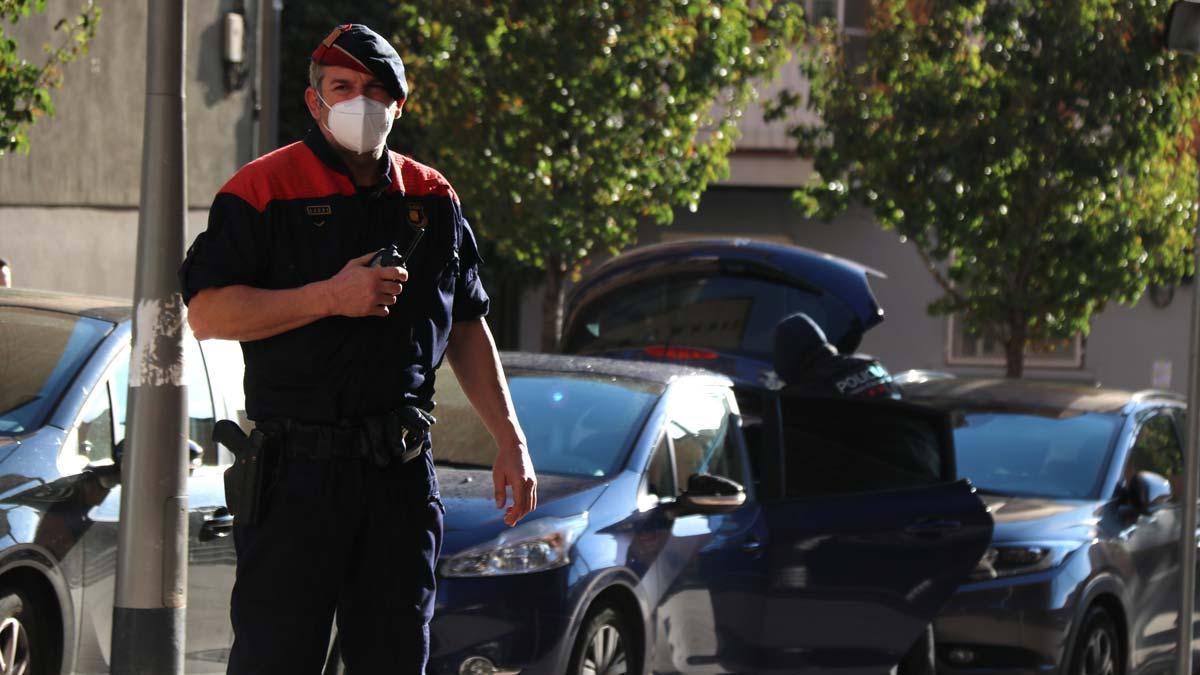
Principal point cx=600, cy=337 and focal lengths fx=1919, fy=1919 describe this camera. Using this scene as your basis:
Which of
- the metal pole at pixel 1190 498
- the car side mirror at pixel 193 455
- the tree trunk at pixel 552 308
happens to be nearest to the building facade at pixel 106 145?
the tree trunk at pixel 552 308

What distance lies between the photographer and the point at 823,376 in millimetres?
8281

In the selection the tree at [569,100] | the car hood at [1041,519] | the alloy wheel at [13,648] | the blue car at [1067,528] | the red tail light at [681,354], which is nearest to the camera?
the alloy wheel at [13,648]

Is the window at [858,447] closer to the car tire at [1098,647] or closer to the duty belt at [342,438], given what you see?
the car tire at [1098,647]

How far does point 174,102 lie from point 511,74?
26.1ft

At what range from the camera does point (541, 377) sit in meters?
7.64

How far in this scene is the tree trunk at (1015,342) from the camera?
16.1 meters

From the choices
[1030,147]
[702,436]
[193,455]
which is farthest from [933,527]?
[1030,147]

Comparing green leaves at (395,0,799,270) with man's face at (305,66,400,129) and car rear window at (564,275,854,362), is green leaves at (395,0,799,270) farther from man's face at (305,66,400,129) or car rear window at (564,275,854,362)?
man's face at (305,66,400,129)

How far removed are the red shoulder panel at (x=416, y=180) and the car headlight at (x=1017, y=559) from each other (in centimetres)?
500

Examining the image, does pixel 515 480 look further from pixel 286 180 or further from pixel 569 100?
pixel 569 100

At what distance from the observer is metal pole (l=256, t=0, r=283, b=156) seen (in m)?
17.3

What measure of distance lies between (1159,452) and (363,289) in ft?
23.7

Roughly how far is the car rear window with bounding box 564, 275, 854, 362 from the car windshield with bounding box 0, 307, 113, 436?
13.6 ft

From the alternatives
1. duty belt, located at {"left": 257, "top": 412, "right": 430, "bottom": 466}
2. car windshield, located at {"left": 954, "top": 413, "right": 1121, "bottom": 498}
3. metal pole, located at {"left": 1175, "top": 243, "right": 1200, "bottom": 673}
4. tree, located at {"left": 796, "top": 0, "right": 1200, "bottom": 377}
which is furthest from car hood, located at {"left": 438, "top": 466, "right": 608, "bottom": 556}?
tree, located at {"left": 796, "top": 0, "right": 1200, "bottom": 377}
